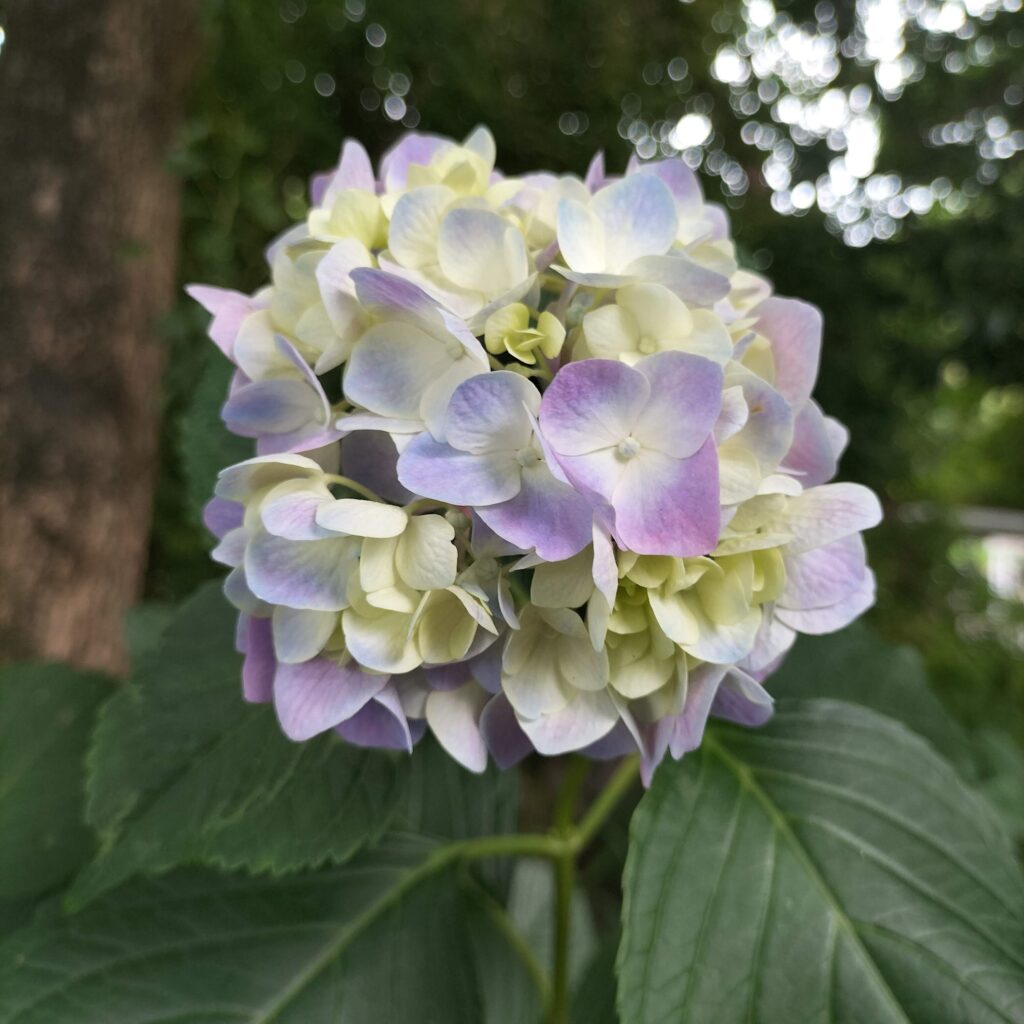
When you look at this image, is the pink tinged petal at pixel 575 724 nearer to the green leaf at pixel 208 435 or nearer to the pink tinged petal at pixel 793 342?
the pink tinged petal at pixel 793 342

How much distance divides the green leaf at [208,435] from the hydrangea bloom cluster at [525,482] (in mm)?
122

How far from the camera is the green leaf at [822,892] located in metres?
0.33

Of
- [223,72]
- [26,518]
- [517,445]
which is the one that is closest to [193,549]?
[26,518]

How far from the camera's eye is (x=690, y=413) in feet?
0.85

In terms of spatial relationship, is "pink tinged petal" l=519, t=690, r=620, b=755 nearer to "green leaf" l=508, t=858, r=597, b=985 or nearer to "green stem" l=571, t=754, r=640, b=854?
"green stem" l=571, t=754, r=640, b=854

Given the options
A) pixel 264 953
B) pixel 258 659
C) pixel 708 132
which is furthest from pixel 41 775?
pixel 708 132

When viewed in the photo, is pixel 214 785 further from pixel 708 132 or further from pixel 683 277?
pixel 708 132

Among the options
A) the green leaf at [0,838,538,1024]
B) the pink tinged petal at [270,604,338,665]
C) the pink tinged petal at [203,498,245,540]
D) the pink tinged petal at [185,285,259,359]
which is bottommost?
the green leaf at [0,838,538,1024]

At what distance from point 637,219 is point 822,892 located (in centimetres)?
32

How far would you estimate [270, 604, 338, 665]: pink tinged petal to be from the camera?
28cm

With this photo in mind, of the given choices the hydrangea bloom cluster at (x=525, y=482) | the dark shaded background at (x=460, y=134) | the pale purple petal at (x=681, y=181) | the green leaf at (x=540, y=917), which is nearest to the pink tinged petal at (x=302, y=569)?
the hydrangea bloom cluster at (x=525, y=482)

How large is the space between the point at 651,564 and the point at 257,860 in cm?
25

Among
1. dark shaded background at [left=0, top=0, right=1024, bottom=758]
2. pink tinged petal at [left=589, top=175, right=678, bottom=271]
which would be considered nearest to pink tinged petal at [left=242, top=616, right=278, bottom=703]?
pink tinged petal at [left=589, top=175, right=678, bottom=271]

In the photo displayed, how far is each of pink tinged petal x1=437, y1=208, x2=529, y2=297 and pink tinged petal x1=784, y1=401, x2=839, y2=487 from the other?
0.13 m
